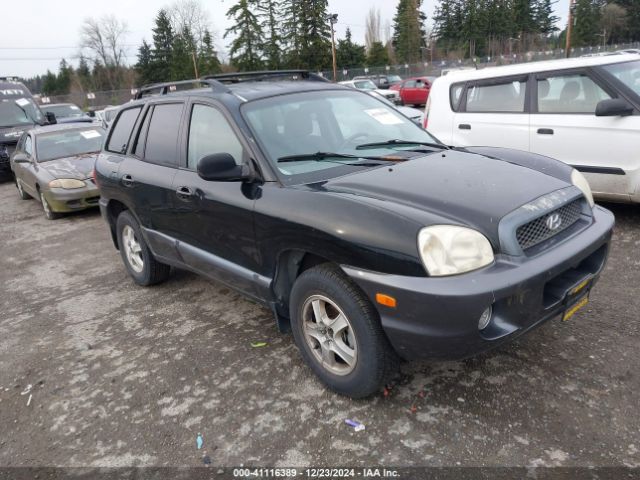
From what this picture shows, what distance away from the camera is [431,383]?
9.48 ft

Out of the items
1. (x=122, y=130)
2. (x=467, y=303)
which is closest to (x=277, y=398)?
(x=467, y=303)

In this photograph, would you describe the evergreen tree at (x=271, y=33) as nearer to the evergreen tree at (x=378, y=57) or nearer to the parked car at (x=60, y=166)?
the evergreen tree at (x=378, y=57)

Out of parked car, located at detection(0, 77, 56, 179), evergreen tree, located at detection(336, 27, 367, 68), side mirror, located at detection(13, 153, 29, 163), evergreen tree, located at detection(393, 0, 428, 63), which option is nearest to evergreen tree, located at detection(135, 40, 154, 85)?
evergreen tree, located at detection(336, 27, 367, 68)

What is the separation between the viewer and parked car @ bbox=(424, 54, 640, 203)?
496 cm

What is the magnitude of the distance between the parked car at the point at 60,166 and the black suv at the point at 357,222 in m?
4.60

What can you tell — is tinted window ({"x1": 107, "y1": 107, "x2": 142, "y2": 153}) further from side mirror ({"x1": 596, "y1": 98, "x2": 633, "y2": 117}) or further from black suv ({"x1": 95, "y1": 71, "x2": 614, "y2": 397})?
side mirror ({"x1": 596, "y1": 98, "x2": 633, "y2": 117})

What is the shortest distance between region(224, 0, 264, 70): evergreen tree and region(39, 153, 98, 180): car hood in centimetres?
4477

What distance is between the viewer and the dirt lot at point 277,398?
7.97ft

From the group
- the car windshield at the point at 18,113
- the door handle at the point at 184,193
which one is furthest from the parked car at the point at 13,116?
the door handle at the point at 184,193

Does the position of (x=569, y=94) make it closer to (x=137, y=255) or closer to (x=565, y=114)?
(x=565, y=114)

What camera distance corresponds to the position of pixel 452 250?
2287mm

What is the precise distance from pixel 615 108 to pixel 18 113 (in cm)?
1436

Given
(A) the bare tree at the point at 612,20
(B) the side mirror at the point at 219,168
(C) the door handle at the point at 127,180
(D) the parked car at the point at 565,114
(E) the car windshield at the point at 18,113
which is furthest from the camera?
(A) the bare tree at the point at 612,20

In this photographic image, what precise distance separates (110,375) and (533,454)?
266 cm
